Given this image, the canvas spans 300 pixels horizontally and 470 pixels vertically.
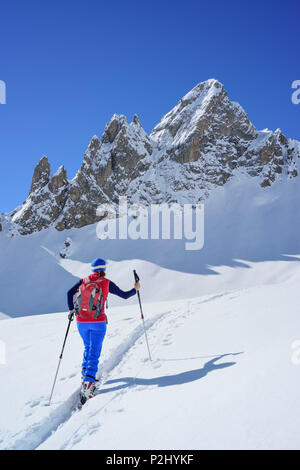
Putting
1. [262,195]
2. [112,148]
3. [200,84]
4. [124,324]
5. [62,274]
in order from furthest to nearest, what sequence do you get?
[200,84] < [112,148] < [262,195] < [62,274] < [124,324]

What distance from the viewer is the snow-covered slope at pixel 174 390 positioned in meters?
2.38

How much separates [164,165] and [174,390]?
68.2 meters

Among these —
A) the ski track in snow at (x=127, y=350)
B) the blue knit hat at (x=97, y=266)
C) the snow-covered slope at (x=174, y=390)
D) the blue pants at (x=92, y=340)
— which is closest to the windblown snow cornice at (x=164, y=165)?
the ski track in snow at (x=127, y=350)

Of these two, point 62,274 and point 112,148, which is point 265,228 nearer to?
point 62,274

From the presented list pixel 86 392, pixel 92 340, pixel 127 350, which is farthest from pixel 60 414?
pixel 127 350

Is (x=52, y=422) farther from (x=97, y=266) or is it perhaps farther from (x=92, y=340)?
(x=97, y=266)

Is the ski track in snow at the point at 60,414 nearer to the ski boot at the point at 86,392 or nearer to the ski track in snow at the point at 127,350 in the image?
the ski track in snow at the point at 127,350

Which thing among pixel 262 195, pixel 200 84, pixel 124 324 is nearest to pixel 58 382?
pixel 124 324

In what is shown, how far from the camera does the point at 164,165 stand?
225ft

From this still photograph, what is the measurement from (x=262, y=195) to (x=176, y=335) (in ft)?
186

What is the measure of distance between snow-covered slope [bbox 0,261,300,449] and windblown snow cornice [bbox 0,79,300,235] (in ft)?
185

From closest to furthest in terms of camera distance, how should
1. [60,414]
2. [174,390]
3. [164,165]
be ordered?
[174,390], [60,414], [164,165]

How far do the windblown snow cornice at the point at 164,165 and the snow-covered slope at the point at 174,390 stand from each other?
56308 mm

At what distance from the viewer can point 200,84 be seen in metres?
78.2
